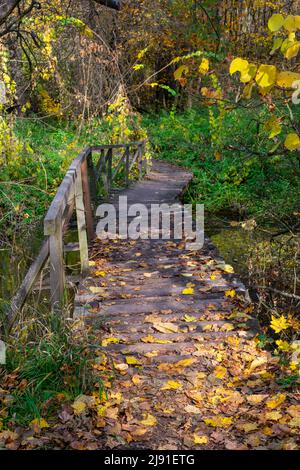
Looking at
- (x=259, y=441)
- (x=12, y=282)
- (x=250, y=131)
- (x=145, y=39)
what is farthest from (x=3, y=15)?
(x=145, y=39)

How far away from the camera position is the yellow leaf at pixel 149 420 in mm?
3021

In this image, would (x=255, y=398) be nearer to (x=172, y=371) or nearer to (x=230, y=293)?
(x=172, y=371)

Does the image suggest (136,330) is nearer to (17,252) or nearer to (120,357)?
(120,357)

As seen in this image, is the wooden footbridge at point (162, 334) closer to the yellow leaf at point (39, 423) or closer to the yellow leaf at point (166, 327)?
the yellow leaf at point (166, 327)

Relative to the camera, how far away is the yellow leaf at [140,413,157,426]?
302cm

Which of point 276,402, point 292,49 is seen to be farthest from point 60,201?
point 292,49

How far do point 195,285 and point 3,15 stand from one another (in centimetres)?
308

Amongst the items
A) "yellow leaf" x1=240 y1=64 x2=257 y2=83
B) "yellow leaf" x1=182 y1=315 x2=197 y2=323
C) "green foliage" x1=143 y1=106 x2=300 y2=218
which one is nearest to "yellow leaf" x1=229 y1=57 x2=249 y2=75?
"yellow leaf" x1=240 y1=64 x2=257 y2=83

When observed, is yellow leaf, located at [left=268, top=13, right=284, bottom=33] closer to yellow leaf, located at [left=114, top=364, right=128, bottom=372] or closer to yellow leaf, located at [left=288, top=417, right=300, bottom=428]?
yellow leaf, located at [left=288, top=417, right=300, bottom=428]

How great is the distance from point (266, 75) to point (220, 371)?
7.10 ft

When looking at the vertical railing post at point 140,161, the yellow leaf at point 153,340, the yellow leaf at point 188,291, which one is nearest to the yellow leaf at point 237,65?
the yellow leaf at point 153,340

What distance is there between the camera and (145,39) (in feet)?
58.4

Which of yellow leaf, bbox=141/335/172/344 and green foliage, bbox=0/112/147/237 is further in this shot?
green foliage, bbox=0/112/147/237

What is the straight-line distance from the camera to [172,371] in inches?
143
